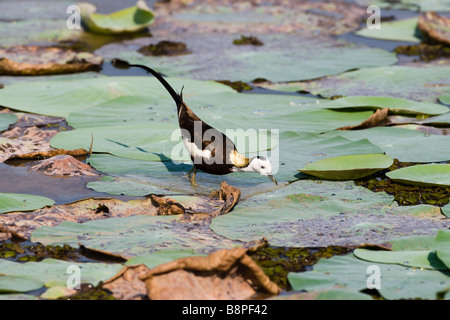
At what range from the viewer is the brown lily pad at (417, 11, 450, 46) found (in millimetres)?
9430

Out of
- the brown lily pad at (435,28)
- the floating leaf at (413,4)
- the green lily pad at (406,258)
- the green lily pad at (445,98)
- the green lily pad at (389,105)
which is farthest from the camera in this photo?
the floating leaf at (413,4)

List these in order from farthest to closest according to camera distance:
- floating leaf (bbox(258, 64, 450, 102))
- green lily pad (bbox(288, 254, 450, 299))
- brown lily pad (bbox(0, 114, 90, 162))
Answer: floating leaf (bbox(258, 64, 450, 102)) → brown lily pad (bbox(0, 114, 90, 162)) → green lily pad (bbox(288, 254, 450, 299))

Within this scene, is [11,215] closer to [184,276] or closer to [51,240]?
[51,240]

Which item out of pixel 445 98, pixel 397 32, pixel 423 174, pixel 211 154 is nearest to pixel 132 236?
pixel 211 154

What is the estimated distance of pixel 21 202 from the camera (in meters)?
4.72

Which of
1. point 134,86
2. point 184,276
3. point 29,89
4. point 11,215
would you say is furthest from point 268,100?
point 184,276

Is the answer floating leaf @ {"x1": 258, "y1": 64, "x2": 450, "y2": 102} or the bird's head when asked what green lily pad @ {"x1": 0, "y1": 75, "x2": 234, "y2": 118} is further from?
the bird's head

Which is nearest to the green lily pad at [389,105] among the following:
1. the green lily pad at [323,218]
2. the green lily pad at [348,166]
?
the green lily pad at [348,166]

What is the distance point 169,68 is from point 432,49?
358 cm

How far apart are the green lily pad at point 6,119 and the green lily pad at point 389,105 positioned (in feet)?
9.61

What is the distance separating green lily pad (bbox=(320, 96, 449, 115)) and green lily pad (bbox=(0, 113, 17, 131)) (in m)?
2.93

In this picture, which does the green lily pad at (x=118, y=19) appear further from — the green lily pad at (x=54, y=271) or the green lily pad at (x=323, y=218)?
the green lily pad at (x=54, y=271)

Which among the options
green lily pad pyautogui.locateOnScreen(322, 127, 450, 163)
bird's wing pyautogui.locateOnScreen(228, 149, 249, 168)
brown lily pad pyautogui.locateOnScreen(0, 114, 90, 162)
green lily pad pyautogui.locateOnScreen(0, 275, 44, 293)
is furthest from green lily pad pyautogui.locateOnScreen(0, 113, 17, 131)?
green lily pad pyautogui.locateOnScreen(0, 275, 44, 293)

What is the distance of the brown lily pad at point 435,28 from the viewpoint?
943cm
